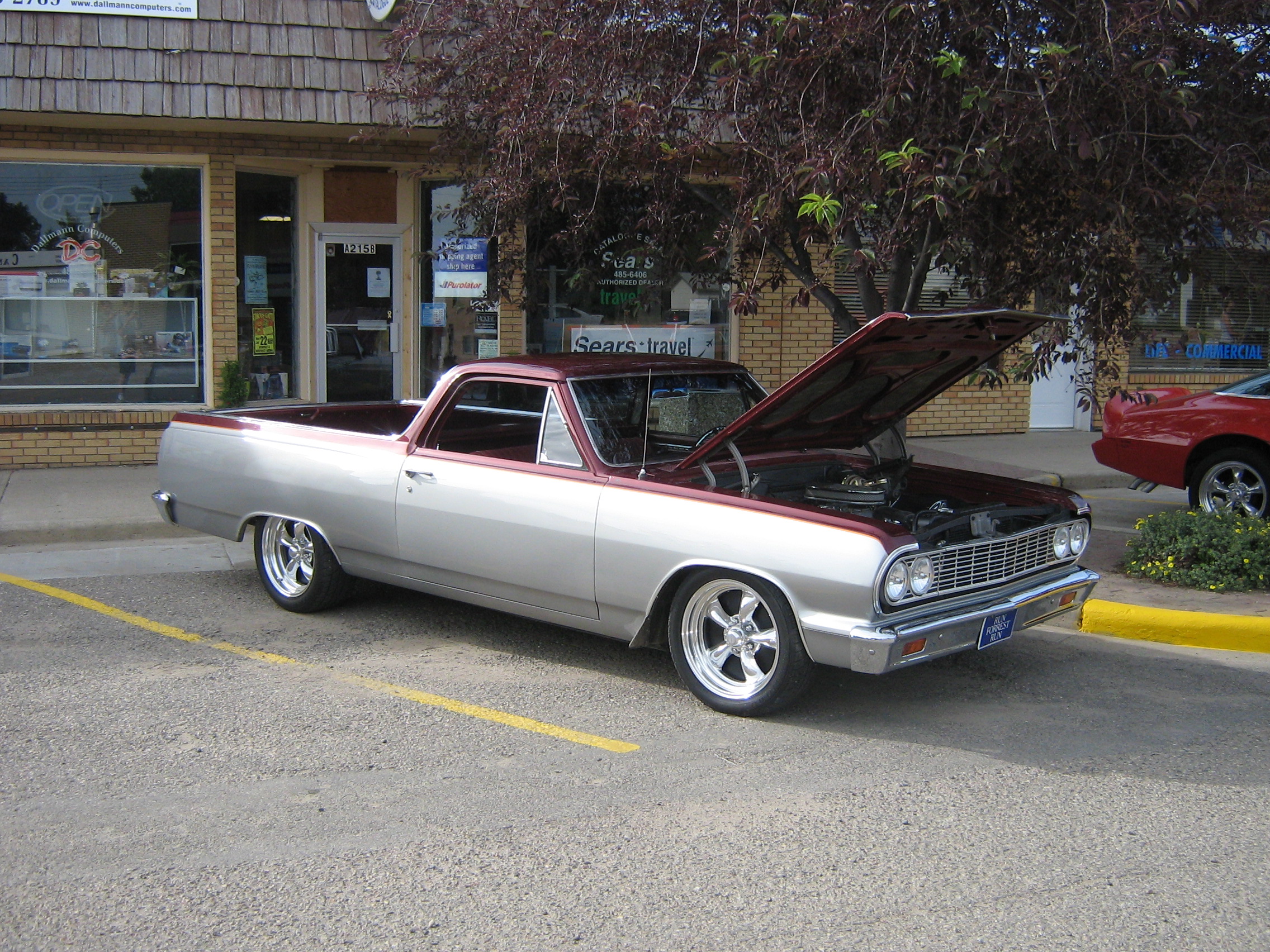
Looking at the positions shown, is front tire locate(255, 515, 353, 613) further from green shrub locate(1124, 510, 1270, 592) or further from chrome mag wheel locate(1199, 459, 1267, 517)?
chrome mag wheel locate(1199, 459, 1267, 517)

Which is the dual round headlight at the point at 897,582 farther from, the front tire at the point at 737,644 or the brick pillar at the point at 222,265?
the brick pillar at the point at 222,265

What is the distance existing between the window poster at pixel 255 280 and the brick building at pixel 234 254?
0.8 inches

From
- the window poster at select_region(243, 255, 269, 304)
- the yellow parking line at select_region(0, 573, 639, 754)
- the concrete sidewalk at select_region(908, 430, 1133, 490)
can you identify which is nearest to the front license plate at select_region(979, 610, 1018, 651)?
the yellow parking line at select_region(0, 573, 639, 754)

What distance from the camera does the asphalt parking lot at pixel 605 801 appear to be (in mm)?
3414

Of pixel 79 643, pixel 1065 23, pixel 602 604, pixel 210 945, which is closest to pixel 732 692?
pixel 602 604

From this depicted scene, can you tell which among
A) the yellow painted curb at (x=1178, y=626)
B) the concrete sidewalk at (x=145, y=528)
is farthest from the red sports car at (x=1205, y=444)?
the yellow painted curb at (x=1178, y=626)

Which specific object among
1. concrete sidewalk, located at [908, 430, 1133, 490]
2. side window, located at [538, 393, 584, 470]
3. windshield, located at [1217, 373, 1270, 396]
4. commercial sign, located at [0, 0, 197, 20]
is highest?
commercial sign, located at [0, 0, 197, 20]

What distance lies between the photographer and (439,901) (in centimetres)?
349

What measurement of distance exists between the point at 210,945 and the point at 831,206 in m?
4.36

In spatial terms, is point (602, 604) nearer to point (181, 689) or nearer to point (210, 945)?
point (181, 689)

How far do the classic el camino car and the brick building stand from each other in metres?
3.53

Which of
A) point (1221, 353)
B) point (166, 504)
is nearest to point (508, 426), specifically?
point (166, 504)

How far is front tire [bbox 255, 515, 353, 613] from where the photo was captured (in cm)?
652

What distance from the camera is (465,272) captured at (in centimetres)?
1207
